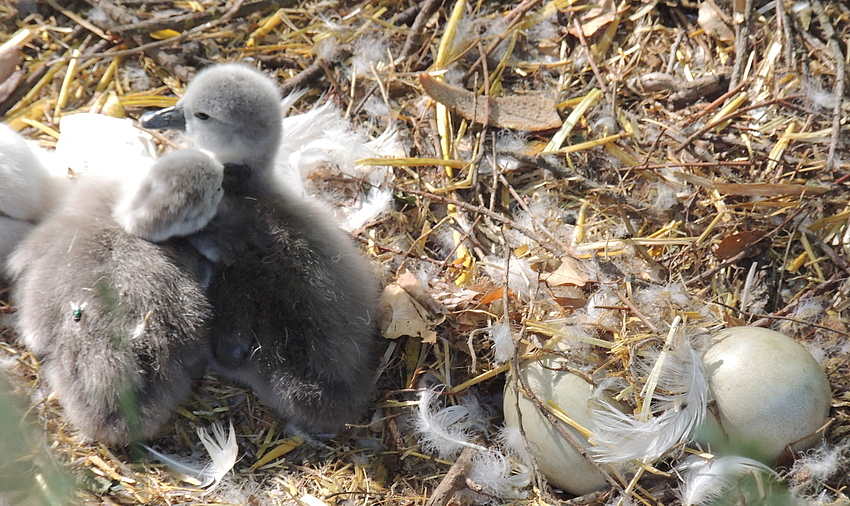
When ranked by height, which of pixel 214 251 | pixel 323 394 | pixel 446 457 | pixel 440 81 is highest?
pixel 440 81

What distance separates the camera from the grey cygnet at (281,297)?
7.96ft

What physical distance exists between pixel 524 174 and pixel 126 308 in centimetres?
171

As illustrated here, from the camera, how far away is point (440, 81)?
326 cm

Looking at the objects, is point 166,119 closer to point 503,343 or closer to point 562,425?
point 503,343

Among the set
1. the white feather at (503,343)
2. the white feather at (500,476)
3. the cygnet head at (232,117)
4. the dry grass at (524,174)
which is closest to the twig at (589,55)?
the dry grass at (524,174)

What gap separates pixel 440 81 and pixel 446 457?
1660 mm

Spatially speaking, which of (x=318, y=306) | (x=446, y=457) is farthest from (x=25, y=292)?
(x=446, y=457)

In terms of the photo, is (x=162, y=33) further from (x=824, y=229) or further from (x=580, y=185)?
(x=824, y=229)

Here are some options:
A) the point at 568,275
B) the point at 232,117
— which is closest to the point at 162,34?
the point at 232,117

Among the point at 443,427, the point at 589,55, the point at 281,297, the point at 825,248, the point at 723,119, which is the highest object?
the point at 589,55

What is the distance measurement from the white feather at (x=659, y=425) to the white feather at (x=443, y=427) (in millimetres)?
408

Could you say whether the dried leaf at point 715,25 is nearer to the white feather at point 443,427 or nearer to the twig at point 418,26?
the twig at point 418,26

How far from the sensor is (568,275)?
2.71 m

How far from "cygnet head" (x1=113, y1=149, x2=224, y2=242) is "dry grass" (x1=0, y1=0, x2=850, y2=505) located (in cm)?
61
